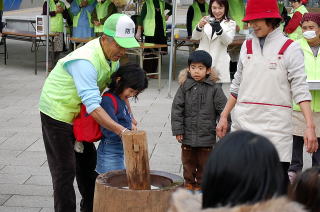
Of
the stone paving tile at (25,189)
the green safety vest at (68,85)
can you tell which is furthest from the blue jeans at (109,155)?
the stone paving tile at (25,189)

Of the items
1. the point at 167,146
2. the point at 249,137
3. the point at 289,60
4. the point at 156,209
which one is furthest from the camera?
the point at 167,146

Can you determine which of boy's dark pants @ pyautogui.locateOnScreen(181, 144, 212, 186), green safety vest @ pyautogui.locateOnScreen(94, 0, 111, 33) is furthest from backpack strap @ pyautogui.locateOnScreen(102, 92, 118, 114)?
green safety vest @ pyautogui.locateOnScreen(94, 0, 111, 33)

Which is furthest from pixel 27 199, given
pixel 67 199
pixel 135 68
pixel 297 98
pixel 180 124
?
pixel 297 98

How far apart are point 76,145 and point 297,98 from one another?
1.55 metres

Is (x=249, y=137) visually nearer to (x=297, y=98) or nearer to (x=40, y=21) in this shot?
(x=297, y=98)

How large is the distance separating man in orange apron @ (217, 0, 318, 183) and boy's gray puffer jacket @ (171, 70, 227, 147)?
3.61 ft

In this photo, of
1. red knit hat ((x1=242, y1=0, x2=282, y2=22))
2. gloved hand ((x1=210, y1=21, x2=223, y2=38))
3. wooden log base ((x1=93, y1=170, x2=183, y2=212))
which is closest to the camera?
wooden log base ((x1=93, y1=170, x2=183, y2=212))

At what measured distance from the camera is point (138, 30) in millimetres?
11805

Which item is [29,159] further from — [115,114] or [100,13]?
[100,13]

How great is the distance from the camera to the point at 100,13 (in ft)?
37.7

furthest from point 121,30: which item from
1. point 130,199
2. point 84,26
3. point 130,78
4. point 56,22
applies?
point 56,22

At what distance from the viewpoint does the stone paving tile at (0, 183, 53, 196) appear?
5289mm

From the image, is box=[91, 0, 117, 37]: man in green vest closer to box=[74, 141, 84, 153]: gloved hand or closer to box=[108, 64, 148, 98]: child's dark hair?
box=[74, 141, 84, 153]: gloved hand

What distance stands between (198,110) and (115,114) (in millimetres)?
1270
